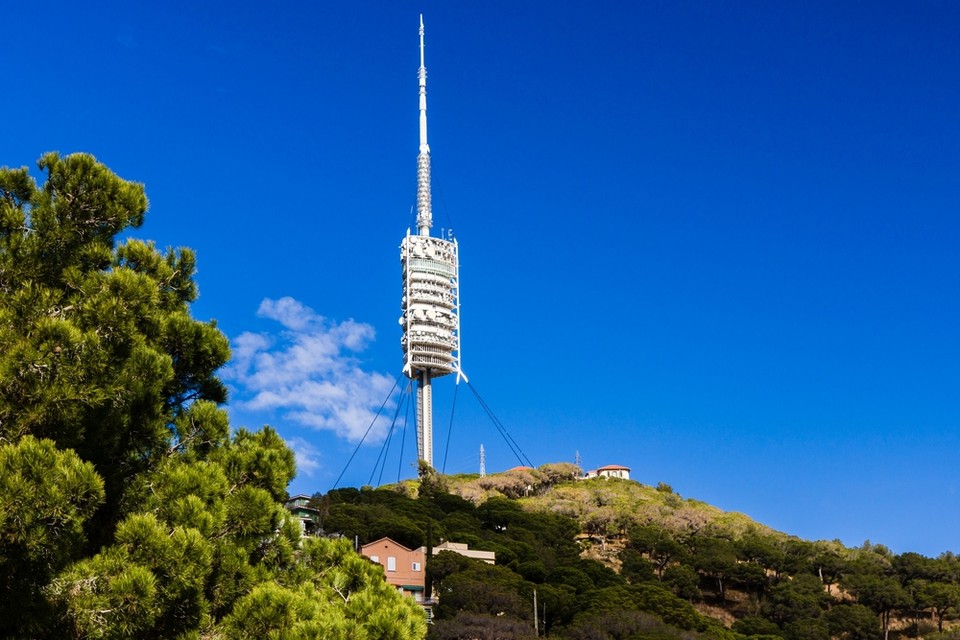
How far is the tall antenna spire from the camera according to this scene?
276 feet

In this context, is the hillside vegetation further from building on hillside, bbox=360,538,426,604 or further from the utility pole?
building on hillside, bbox=360,538,426,604

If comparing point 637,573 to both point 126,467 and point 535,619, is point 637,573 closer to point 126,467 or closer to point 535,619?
point 535,619

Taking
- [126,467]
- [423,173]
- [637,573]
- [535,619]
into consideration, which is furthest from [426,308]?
[126,467]

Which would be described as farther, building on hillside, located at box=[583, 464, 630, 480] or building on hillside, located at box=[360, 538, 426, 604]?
building on hillside, located at box=[583, 464, 630, 480]

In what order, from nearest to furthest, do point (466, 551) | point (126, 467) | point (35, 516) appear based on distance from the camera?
point (35, 516) < point (126, 467) < point (466, 551)

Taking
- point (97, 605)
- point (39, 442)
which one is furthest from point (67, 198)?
point (97, 605)

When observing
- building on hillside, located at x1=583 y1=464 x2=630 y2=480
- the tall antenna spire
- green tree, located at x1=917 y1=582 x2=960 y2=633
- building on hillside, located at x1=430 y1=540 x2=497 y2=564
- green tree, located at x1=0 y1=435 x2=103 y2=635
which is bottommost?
green tree, located at x1=0 y1=435 x2=103 y2=635

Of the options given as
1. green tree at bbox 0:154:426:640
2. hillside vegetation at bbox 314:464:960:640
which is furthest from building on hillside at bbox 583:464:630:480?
green tree at bbox 0:154:426:640

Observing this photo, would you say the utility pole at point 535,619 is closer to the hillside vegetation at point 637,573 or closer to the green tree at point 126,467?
the hillside vegetation at point 637,573

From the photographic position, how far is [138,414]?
36.5 ft

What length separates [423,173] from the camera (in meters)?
85.4

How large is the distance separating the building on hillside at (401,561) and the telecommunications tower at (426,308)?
26732 millimetres

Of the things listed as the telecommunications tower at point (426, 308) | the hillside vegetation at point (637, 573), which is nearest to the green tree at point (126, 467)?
the hillside vegetation at point (637, 573)

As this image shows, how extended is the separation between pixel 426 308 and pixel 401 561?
32468 mm
